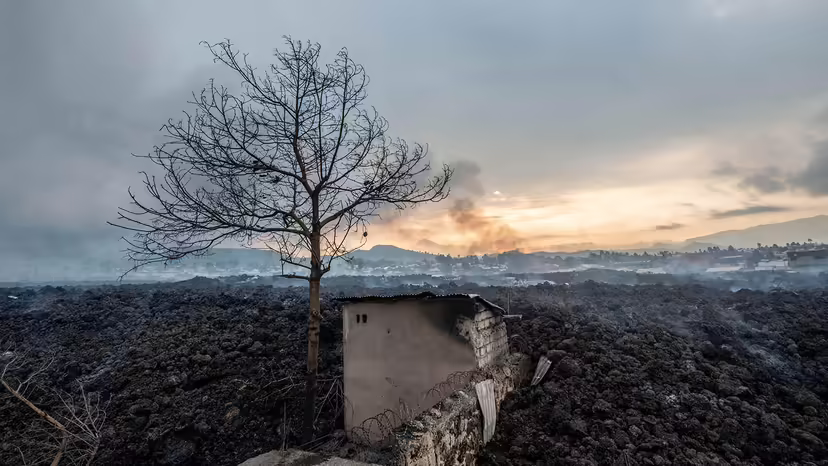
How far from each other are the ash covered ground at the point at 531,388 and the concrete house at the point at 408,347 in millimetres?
703

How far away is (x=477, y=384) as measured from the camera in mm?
6020

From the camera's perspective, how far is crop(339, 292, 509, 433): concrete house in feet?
22.7

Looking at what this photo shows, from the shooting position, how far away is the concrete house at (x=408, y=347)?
6.91 m

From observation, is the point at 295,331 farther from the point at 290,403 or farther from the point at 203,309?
the point at 203,309

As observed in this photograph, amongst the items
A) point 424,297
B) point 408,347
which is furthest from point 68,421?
point 424,297

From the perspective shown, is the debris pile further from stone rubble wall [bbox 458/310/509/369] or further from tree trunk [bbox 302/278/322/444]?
tree trunk [bbox 302/278/322/444]

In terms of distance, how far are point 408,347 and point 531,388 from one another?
8.19ft

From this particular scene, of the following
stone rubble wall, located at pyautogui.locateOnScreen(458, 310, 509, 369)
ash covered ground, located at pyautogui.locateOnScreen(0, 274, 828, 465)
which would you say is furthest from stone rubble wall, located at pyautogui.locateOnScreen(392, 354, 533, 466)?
ash covered ground, located at pyautogui.locateOnScreen(0, 274, 828, 465)

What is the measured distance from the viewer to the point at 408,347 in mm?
7211

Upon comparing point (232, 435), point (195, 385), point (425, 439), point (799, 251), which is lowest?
point (232, 435)

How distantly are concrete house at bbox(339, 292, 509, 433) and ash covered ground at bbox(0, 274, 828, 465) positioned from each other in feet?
2.31

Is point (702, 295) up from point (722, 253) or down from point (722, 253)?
down

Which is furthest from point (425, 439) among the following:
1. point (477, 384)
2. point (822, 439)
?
point (822, 439)

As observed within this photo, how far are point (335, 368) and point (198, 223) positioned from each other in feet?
17.2
